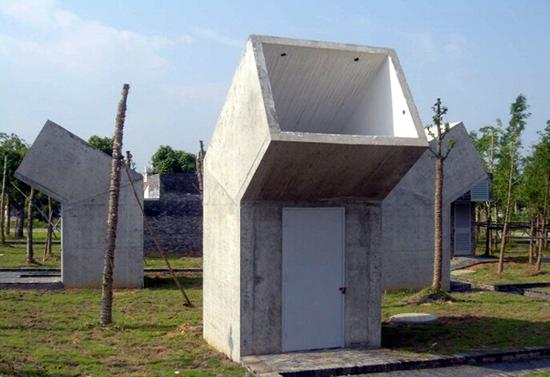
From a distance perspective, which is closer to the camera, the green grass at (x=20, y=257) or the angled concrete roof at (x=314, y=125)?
the angled concrete roof at (x=314, y=125)

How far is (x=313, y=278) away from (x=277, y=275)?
65 centimetres

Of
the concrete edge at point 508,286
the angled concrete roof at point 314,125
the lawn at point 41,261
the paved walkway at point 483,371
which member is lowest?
the paved walkway at point 483,371

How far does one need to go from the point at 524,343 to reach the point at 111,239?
8170mm

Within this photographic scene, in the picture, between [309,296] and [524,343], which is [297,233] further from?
[524,343]

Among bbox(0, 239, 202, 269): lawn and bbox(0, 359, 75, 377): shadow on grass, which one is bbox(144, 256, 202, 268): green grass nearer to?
bbox(0, 239, 202, 269): lawn

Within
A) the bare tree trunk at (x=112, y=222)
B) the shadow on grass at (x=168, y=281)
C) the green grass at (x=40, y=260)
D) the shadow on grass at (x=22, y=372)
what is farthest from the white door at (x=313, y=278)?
the green grass at (x=40, y=260)

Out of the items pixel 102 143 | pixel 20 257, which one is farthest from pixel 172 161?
pixel 20 257

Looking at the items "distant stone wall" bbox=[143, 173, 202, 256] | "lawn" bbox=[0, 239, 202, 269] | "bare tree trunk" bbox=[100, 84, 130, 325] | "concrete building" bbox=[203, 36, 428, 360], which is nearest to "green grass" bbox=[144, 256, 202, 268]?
"lawn" bbox=[0, 239, 202, 269]

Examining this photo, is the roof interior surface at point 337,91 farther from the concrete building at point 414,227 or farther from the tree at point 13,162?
the tree at point 13,162

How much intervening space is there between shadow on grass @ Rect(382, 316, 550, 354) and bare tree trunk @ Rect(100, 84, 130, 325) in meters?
5.60

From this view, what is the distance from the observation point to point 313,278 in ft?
33.3

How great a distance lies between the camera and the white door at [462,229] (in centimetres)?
3102

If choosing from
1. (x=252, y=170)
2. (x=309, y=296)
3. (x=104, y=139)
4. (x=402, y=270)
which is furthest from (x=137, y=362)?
(x=104, y=139)

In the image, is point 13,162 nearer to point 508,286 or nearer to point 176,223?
point 176,223
